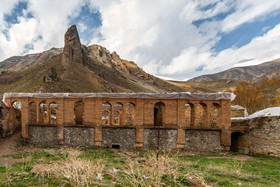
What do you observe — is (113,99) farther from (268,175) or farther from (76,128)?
(268,175)

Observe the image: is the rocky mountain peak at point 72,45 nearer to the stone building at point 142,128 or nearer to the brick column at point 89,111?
the stone building at point 142,128

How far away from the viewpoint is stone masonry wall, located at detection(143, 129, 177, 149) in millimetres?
12445

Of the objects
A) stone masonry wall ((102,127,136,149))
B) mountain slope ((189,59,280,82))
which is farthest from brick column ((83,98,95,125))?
mountain slope ((189,59,280,82))

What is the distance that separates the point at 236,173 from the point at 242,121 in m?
7.96

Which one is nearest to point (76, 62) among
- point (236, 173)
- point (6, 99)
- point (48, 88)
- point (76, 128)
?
point (48, 88)

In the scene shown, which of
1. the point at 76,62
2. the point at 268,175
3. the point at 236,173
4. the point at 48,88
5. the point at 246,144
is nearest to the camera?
the point at 236,173

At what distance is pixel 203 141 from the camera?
1239 cm

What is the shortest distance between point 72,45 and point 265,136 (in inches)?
2461

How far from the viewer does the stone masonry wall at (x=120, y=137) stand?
494 inches

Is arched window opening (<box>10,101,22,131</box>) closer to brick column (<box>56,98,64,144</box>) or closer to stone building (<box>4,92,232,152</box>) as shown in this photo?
stone building (<box>4,92,232,152</box>)

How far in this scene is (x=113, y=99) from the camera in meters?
13.0

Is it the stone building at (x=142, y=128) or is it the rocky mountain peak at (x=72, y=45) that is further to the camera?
the rocky mountain peak at (x=72, y=45)

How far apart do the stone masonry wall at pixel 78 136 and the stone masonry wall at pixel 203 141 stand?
7.43 m

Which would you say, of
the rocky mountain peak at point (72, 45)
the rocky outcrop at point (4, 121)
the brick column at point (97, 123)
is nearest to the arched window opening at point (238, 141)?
the brick column at point (97, 123)
